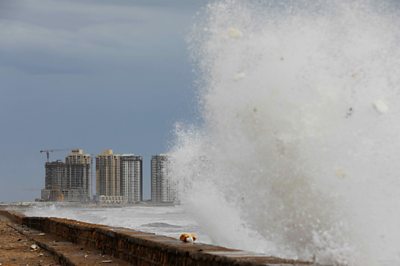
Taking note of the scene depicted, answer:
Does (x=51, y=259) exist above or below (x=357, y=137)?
below

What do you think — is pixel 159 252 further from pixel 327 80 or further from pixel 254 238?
pixel 254 238

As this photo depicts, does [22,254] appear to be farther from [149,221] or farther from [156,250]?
[149,221]

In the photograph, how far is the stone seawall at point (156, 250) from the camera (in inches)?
199

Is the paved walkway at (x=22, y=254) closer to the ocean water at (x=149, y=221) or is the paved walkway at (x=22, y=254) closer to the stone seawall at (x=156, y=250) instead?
the stone seawall at (x=156, y=250)

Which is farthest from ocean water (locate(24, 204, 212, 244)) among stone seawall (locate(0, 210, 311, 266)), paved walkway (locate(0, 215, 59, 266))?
stone seawall (locate(0, 210, 311, 266))

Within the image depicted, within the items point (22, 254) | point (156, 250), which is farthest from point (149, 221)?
point (156, 250)

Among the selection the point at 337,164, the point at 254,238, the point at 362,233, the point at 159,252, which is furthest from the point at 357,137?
the point at 159,252

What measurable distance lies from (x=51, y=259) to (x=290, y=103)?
148 inches

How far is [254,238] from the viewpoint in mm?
12156

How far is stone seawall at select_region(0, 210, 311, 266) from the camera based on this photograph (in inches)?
199

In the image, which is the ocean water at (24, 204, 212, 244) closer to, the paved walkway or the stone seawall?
the paved walkway

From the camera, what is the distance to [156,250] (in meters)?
6.71

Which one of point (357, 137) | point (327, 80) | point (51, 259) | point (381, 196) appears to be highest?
point (327, 80)

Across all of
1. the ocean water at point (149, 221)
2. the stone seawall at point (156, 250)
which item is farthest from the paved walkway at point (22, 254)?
the ocean water at point (149, 221)
